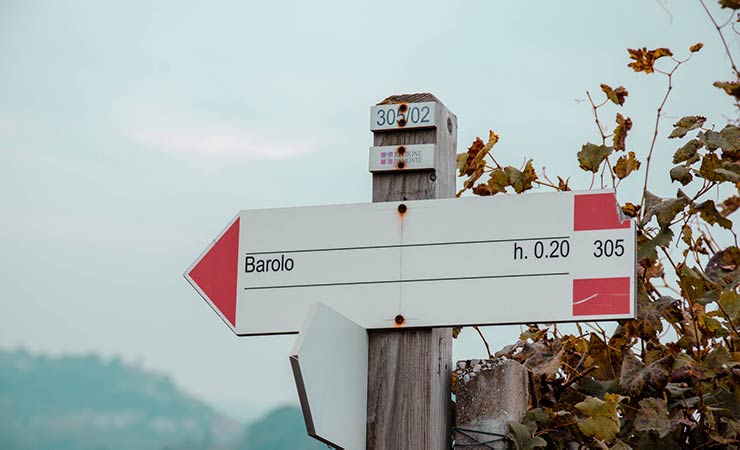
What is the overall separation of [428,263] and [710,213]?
25.3 inches

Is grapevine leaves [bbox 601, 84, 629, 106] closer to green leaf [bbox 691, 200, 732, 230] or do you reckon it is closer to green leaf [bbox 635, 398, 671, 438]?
green leaf [bbox 691, 200, 732, 230]

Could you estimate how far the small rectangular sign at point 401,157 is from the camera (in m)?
2.13

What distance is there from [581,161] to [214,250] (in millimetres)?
770

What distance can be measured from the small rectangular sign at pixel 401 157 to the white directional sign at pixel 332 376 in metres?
0.30

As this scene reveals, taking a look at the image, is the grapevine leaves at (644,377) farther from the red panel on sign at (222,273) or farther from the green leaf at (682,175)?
the red panel on sign at (222,273)

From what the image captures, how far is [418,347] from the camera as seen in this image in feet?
6.70

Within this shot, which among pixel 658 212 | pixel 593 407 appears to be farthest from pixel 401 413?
→ pixel 658 212

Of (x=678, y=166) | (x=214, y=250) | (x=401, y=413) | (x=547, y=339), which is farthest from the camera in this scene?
(x=547, y=339)

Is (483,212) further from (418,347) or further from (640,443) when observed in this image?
(640,443)

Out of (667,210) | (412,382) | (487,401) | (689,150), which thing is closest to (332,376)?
(412,382)

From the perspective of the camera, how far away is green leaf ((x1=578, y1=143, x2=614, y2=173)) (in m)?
2.44

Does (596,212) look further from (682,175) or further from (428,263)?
(682,175)

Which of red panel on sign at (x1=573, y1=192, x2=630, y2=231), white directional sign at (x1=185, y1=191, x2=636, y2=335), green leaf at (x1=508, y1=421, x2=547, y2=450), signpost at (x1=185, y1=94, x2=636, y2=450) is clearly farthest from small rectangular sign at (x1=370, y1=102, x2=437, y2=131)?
green leaf at (x1=508, y1=421, x2=547, y2=450)

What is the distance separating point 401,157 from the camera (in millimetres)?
2150
